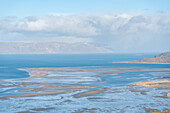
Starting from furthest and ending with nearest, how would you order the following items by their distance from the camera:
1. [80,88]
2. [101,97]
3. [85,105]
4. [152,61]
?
1. [152,61]
2. [80,88]
3. [101,97]
4. [85,105]

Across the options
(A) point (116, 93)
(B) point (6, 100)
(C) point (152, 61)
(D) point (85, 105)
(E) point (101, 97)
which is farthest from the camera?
(C) point (152, 61)

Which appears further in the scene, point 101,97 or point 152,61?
point 152,61

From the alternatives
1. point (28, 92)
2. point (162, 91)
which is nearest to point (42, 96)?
point (28, 92)

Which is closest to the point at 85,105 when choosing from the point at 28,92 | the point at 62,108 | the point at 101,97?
the point at 62,108

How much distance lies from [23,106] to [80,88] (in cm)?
1921

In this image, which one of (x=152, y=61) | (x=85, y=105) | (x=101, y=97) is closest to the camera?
(x=85, y=105)

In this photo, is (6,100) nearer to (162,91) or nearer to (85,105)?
(85,105)

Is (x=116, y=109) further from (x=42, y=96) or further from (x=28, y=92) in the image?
(x=28, y=92)

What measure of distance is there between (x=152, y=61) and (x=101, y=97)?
12620 centimetres

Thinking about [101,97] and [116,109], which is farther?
[101,97]

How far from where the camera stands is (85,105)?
4172 cm

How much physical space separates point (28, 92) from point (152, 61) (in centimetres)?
12649

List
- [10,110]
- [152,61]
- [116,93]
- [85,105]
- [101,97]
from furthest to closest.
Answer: [152,61] → [116,93] → [101,97] → [85,105] → [10,110]

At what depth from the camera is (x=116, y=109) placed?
1542 inches
